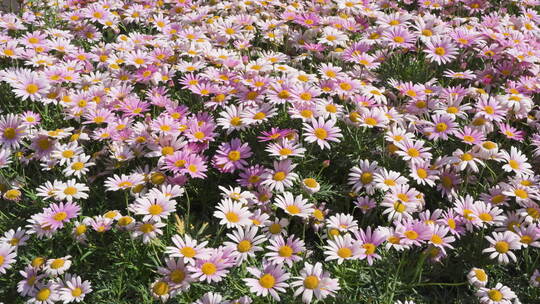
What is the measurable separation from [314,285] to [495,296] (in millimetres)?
699

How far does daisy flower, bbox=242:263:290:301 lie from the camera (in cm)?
190

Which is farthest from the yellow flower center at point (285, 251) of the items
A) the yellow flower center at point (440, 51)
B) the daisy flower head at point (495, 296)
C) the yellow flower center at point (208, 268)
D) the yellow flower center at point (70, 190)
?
the yellow flower center at point (440, 51)

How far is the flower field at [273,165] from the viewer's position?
6.97 ft

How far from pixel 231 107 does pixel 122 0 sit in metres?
2.17

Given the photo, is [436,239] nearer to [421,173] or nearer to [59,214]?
[421,173]

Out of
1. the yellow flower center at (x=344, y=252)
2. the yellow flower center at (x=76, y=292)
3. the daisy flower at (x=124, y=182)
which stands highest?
the yellow flower center at (x=344, y=252)

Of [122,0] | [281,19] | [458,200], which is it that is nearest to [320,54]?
[281,19]

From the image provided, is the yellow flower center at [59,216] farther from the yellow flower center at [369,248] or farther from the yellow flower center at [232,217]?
the yellow flower center at [369,248]

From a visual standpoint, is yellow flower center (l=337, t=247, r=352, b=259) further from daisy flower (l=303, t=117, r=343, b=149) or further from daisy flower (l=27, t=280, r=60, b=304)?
daisy flower (l=27, t=280, r=60, b=304)

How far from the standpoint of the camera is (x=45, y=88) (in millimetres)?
3021

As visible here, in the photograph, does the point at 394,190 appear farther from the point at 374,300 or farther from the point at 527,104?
the point at 527,104

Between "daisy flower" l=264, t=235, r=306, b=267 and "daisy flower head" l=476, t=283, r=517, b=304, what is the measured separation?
695 millimetres

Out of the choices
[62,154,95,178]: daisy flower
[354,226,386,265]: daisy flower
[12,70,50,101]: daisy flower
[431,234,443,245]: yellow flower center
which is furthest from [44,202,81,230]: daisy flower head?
[431,234,443,245]: yellow flower center

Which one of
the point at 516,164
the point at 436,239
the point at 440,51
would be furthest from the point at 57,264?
the point at 440,51
